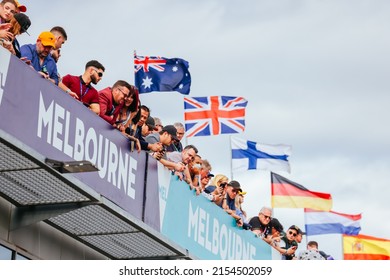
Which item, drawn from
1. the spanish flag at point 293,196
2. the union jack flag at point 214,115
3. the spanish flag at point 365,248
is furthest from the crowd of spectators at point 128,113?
the spanish flag at point 365,248

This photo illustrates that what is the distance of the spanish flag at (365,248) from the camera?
3180 centimetres

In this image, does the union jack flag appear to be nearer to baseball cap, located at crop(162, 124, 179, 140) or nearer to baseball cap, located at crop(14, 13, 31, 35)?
baseball cap, located at crop(162, 124, 179, 140)

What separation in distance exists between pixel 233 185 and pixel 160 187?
299cm

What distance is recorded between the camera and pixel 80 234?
15.0m

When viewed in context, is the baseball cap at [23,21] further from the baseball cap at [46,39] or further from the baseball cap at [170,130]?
the baseball cap at [170,130]

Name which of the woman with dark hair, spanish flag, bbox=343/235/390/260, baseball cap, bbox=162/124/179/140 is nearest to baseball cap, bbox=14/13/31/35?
the woman with dark hair

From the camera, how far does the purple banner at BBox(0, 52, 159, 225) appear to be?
40.1ft

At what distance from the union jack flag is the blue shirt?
44.9 ft

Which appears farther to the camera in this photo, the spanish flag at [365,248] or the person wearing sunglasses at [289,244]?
the spanish flag at [365,248]

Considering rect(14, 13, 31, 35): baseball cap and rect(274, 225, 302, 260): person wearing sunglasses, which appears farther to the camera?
rect(274, 225, 302, 260): person wearing sunglasses

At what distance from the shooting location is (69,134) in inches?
528

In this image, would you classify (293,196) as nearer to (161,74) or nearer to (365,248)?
(365,248)

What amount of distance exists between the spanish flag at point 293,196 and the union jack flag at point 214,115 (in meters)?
2.22
